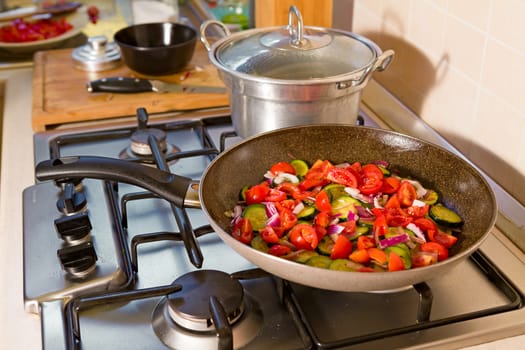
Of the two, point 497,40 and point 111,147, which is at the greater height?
point 497,40

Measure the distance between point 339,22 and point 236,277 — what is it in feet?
2.75

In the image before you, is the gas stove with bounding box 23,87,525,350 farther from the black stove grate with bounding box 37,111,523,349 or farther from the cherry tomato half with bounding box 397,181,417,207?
the cherry tomato half with bounding box 397,181,417,207

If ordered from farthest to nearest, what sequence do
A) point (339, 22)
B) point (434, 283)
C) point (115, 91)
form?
point (339, 22) → point (115, 91) → point (434, 283)

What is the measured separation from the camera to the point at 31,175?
3.39 ft

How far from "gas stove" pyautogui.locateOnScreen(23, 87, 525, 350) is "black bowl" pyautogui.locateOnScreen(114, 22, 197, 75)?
418 mm

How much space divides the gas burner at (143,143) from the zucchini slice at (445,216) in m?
0.45

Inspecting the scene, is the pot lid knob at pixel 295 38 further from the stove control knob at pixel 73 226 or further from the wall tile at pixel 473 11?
the stove control knob at pixel 73 226

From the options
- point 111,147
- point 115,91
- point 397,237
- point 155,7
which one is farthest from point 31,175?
point 155,7

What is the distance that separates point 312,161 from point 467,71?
267mm

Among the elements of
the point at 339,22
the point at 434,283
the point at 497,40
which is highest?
the point at 497,40

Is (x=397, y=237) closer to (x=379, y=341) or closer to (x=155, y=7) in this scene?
(x=379, y=341)

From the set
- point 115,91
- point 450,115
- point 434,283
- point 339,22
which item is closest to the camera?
point 434,283

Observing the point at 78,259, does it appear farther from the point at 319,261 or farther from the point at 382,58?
the point at 382,58

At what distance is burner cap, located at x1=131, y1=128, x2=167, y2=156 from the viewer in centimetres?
106
